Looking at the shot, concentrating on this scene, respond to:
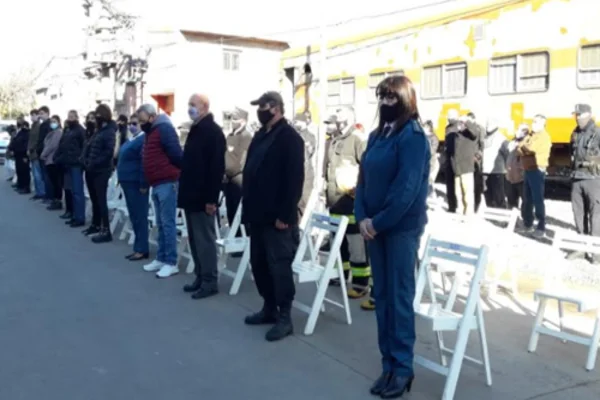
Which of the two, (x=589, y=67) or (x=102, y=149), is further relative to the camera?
(x=589, y=67)

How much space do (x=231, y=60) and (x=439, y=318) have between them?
3198 centimetres

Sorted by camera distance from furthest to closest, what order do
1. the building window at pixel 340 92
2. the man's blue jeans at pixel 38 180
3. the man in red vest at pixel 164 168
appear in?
the building window at pixel 340 92 < the man's blue jeans at pixel 38 180 < the man in red vest at pixel 164 168

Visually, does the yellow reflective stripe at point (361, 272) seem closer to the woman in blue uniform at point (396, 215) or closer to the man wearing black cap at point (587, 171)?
the woman in blue uniform at point (396, 215)

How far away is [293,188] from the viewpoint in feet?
17.7

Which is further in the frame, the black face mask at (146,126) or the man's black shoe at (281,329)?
the black face mask at (146,126)

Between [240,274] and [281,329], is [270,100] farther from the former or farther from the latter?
[240,274]

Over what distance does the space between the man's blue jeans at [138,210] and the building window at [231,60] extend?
27.0 meters

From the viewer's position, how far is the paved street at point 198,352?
4.46 metres

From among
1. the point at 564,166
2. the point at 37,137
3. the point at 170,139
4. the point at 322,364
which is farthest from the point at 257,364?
the point at 37,137

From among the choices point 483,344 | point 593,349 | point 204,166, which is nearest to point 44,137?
point 204,166

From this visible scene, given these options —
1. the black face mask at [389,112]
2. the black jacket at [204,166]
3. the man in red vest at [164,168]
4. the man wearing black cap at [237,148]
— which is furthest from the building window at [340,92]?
the black face mask at [389,112]

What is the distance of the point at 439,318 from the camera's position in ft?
14.1

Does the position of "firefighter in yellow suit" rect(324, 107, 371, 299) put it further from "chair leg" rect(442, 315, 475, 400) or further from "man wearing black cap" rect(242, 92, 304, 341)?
"chair leg" rect(442, 315, 475, 400)

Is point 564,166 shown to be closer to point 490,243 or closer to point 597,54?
point 597,54
